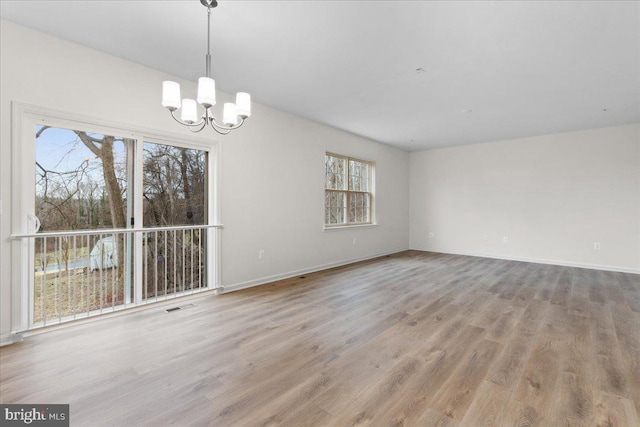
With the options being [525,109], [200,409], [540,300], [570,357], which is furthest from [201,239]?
[525,109]

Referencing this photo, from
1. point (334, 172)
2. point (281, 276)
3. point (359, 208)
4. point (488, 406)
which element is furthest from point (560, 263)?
point (488, 406)

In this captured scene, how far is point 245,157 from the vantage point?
4109 mm

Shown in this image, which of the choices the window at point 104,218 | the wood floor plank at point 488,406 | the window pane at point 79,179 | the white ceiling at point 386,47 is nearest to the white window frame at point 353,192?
the white ceiling at point 386,47

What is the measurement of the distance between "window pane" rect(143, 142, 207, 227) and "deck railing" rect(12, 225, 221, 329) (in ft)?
0.54

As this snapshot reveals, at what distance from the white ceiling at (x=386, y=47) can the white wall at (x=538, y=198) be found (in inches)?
51.5

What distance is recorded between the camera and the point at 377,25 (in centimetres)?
243

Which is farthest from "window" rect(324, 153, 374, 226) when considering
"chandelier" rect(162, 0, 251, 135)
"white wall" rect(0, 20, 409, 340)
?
"chandelier" rect(162, 0, 251, 135)

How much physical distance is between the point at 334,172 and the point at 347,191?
529 millimetres

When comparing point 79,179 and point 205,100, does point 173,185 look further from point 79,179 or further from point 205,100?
point 205,100

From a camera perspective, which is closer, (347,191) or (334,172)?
(334,172)

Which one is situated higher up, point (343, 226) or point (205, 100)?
point (205, 100)

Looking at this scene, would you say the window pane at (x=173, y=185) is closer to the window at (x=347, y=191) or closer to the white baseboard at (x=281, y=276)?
the white baseboard at (x=281, y=276)

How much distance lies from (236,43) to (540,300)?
4.46 metres

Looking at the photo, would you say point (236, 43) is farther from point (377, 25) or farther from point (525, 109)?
point (525, 109)
